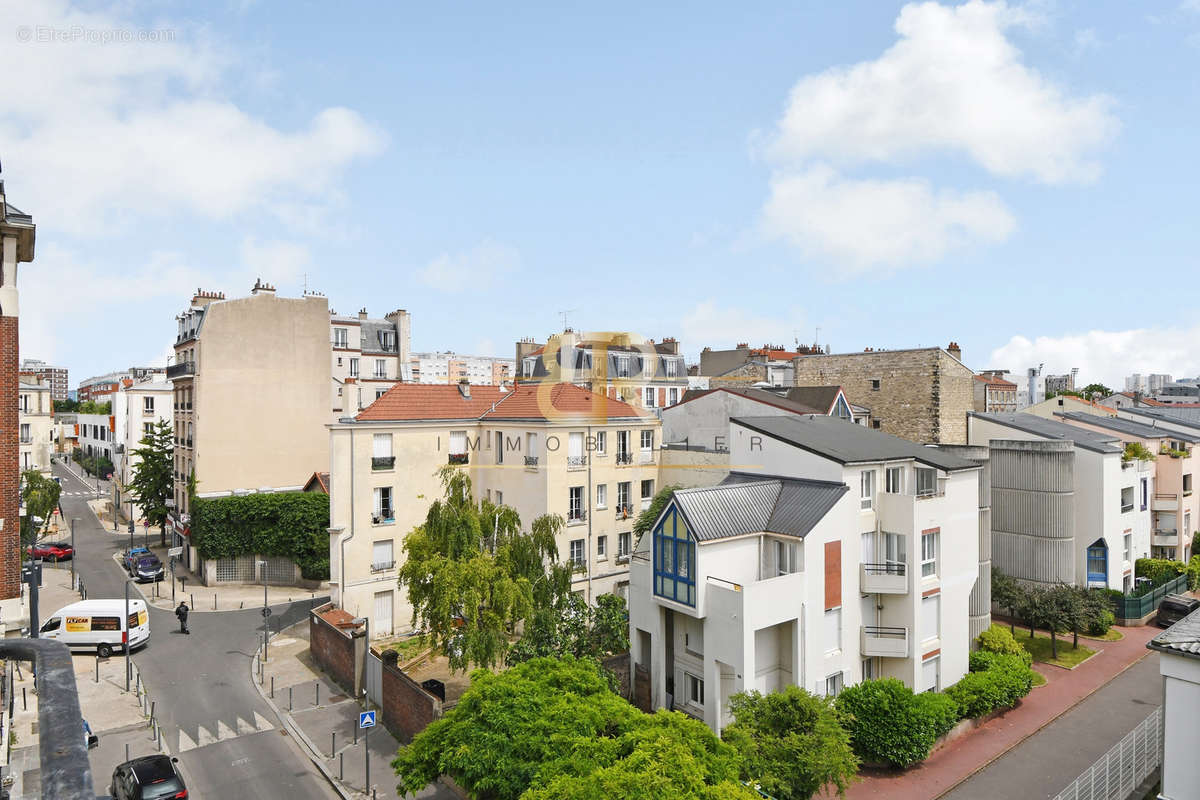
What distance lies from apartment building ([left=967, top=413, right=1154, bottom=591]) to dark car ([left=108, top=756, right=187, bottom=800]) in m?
36.2

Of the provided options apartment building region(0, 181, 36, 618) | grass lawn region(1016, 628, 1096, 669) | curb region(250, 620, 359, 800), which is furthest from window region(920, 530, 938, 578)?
apartment building region(0, 181, 36, 618)

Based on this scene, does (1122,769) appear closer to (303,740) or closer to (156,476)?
(303,740)

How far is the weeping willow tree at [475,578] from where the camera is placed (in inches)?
879

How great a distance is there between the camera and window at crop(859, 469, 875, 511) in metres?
24.4

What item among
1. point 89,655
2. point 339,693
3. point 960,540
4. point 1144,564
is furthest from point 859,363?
point 89,655

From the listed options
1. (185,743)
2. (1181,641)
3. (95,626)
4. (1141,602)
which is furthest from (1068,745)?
(95,626)

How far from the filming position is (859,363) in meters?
47.8

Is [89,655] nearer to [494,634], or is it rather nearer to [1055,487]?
[494,634]

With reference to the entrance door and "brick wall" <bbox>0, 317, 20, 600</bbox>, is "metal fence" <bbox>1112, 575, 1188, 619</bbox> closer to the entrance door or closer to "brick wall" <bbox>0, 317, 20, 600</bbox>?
the entrance door

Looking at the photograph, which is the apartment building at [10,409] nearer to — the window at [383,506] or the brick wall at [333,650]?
the brick wall at [333,650]

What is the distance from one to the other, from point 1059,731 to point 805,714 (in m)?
11.7

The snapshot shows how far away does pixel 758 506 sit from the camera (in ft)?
79.5

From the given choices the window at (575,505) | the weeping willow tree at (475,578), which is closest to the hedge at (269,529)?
the window at (575,505)

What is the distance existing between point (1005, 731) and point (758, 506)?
11.5m
